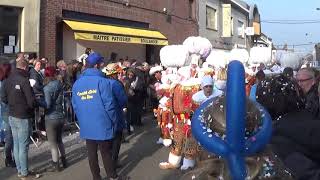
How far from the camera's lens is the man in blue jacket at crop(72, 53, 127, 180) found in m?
7.21

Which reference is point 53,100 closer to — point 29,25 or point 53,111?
point 53,111

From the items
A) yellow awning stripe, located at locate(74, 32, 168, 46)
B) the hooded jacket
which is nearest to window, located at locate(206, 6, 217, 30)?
yellow awning stripe, located at locate(74, 32, 168, 46)

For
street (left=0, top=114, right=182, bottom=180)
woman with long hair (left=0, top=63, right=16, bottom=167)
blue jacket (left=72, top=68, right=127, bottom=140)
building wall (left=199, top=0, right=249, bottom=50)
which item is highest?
A: building wall (left=199, top=0, right=249, bottom=50)

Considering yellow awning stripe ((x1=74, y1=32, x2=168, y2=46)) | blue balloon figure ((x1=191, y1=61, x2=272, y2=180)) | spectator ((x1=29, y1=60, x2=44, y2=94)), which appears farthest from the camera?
yellow awning stripe ((x1=74, y1=32, x2=168, y2=46))

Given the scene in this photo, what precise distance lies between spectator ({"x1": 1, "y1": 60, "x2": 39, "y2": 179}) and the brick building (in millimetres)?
8545

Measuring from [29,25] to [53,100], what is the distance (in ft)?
26.6

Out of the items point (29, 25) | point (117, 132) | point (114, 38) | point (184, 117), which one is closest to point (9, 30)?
point (29, 25)

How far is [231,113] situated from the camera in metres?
2.35

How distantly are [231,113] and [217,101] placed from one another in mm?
240

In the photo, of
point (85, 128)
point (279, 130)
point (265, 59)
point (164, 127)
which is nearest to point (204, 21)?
point (265, 59)

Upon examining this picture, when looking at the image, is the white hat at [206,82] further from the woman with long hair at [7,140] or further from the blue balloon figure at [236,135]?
the blue balloon figure at [236,135]

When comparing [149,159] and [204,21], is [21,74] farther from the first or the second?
[204,21]

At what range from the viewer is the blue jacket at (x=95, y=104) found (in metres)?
7.20

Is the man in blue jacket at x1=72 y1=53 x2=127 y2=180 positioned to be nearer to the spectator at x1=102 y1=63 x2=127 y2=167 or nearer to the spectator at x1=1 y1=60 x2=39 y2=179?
the spectator at x1=102 y1=63 x2=127 y2=167
